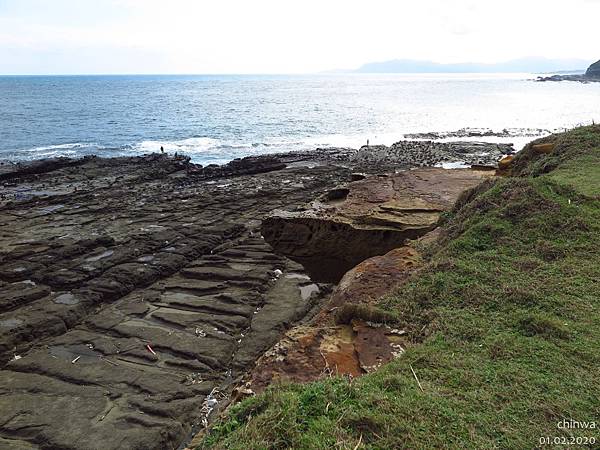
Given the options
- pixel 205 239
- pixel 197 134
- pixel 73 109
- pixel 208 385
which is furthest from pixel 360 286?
pixel 73 109

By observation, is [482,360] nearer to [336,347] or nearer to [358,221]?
[336,347]

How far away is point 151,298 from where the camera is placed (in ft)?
41.9

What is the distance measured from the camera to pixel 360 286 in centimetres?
769

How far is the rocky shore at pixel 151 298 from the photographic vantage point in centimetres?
826

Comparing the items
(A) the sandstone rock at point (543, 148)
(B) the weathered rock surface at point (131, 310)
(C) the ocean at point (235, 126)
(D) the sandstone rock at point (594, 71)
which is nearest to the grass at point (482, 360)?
(B) the weathered rock surface at point (131, 310)

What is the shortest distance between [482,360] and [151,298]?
32.1ft

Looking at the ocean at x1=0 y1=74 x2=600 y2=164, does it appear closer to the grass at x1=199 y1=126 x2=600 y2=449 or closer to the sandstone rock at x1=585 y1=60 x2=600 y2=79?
the grass at x1=199 y1=126 x2=600 y2=449

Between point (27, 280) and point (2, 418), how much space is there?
657cm

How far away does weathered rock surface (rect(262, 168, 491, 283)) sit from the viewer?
1107 cm

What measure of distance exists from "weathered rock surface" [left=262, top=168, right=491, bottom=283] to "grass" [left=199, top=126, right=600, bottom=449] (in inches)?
105

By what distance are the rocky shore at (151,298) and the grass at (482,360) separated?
83cm

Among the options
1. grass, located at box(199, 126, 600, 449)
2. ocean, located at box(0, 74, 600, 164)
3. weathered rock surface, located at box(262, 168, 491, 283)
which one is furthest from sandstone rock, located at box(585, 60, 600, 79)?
grass, located at box(199, 126, 600, 449)

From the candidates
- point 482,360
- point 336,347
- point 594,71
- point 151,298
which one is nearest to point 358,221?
point 336,347

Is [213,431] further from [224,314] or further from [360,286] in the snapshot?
[224,314]
